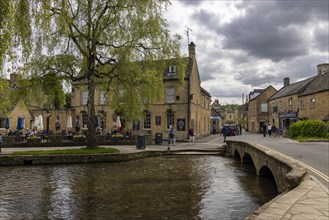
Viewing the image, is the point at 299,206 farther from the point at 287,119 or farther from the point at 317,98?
the point at 287,119

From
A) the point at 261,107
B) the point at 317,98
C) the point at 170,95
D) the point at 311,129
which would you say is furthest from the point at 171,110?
the point at 261,107

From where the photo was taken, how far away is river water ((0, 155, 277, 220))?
9.65 metres

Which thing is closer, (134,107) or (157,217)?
(157,217)

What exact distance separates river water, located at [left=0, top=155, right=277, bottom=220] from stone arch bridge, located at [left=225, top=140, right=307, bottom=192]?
26.8 inches

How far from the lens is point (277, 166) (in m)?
11.8

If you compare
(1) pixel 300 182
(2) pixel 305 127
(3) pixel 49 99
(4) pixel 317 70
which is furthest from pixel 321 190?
(4) pixel 317 70

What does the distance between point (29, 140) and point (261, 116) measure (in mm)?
44619

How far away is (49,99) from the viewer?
23.3 m

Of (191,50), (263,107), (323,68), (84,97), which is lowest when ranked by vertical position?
(263,107)

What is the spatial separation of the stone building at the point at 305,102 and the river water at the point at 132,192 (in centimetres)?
2353

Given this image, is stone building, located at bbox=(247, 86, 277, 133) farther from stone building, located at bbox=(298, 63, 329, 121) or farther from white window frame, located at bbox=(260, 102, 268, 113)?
stone building, located at bbox=(298, 63, 329, 121)

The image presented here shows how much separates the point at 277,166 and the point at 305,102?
111 ft

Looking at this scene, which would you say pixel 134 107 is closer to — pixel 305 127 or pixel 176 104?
pixel 176 104

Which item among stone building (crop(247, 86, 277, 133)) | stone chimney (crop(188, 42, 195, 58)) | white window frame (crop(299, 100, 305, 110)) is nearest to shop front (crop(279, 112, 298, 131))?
white window frame (crop(299, 100, 305, 110))
